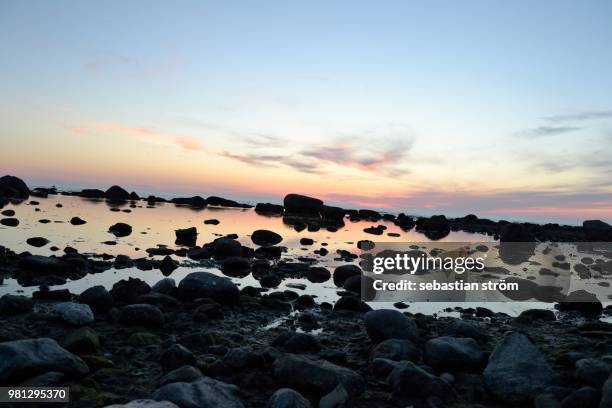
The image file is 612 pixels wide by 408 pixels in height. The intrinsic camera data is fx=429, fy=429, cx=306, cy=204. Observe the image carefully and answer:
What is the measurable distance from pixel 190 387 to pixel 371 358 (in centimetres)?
371

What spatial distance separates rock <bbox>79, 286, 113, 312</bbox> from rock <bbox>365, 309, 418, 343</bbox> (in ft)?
19.5

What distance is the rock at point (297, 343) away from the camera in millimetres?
8242

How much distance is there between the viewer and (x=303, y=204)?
79.3 metres

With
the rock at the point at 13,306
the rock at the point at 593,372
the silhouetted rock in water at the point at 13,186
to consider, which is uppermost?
the silhouetted rock in water at the point at 13,186

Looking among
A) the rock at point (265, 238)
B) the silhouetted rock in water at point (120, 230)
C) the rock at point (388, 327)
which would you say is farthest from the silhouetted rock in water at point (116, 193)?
the rock at point (388, 327)

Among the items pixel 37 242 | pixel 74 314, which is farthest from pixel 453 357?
pixel 37 242

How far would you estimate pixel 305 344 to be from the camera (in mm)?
8312

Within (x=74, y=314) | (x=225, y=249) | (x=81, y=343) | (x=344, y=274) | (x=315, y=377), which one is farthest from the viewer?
(x=225, y=249)

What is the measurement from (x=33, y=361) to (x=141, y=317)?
3.27 meters

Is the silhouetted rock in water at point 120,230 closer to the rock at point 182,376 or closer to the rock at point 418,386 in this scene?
the rock at point 182,376

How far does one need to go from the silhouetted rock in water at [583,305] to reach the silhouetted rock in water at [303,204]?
6459cm

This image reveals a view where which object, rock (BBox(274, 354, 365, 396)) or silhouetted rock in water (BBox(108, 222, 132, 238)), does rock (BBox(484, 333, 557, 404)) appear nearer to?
rock (BBox(274, 354, 365, 396))

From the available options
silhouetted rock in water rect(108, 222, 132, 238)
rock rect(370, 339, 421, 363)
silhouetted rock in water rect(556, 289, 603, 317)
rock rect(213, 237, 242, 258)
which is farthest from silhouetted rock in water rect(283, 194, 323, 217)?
rock rect(370, 339, 421, 363)

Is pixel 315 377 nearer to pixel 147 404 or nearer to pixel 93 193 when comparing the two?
pixel 147 404
